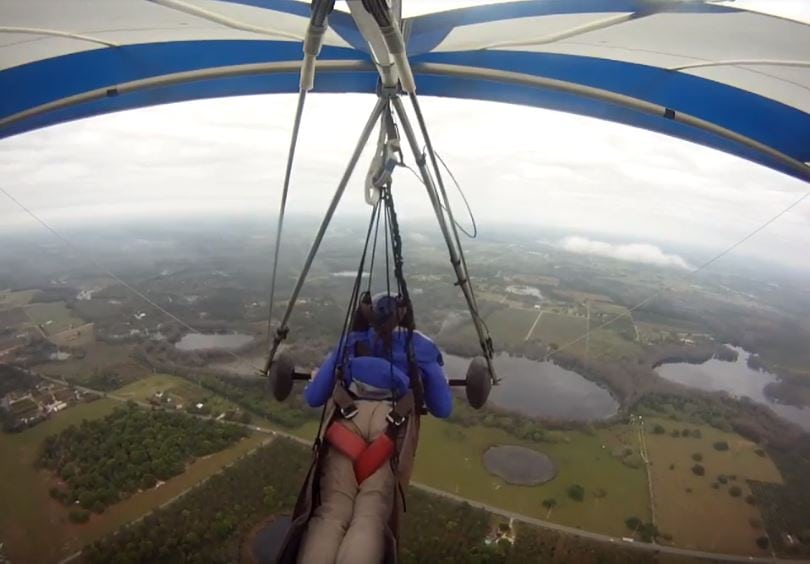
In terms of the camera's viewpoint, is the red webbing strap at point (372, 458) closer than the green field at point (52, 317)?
Yes

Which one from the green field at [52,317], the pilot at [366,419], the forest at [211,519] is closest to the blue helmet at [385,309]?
the pilot at [366,419]

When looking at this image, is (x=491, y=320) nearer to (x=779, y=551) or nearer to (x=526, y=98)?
(x=779, y=551)

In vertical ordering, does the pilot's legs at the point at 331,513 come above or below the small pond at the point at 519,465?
above

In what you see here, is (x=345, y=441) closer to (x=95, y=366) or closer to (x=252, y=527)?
(x=252, y=527)

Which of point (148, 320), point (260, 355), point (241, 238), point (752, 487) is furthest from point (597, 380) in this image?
point (241, 238)

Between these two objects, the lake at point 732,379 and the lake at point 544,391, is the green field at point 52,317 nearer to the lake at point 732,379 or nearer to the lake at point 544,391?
the lake at point 544,391

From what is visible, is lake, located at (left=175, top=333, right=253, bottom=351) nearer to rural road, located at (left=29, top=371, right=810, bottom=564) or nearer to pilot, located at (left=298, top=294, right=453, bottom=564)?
rural road, located at (left=29, top=371, right=810, bottom=564)
